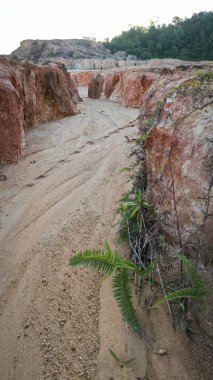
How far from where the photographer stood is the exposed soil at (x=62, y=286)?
1.80 metres

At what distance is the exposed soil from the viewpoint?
1797mm

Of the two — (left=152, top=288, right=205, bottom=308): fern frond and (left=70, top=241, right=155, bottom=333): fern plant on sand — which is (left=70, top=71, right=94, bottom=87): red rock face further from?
(left=152, top=288, right=205, bottom=308): fern frond

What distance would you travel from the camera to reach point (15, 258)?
2.77 meters

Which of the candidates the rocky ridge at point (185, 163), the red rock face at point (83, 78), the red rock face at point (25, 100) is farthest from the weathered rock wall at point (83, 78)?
the rocky ridge at point (185, 163)

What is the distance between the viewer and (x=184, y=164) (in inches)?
87.8

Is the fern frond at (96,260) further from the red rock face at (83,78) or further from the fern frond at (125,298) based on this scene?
the red rock face at (83,78)

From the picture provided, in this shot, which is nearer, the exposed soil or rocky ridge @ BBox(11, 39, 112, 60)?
the exposed soil

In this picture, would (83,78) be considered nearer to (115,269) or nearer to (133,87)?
(133,87)

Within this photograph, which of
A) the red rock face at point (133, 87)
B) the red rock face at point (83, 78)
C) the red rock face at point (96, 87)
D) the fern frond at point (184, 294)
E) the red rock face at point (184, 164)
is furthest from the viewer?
the red rock face at point (83, 78)

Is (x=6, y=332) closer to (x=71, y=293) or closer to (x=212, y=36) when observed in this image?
(x=71, y=293)

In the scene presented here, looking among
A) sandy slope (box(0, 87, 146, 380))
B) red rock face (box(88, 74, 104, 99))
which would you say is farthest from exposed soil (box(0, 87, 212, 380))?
red rock face (box(88, 74, 104, 99))

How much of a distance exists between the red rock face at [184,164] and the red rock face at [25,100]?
10.3ft

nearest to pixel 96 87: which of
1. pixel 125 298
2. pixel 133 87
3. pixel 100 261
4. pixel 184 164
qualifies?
pixel 133 87

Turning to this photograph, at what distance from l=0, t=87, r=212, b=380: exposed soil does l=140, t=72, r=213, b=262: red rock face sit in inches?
27.0
